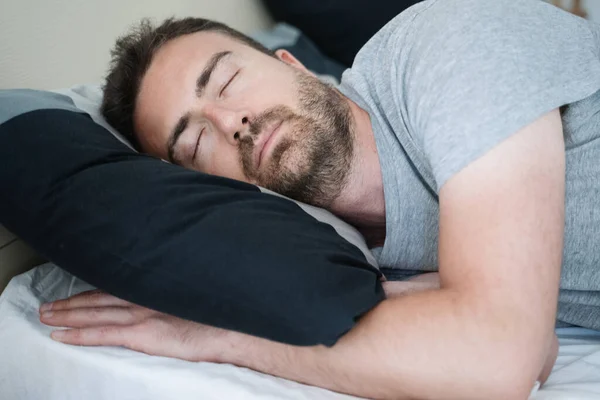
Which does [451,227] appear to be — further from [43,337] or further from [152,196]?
[43,337]

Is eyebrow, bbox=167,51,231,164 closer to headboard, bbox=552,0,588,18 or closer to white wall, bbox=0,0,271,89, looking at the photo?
white wall, bbox=0,0,271,89

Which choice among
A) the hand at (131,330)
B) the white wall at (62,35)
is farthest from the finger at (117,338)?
the white wall at (62,35)

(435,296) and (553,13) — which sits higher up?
(553,13)

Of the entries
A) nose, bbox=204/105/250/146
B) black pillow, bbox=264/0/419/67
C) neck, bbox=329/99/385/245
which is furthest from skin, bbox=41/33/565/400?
black pillow, bbox=264/0/419/67

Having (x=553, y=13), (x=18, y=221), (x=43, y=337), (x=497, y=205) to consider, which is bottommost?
(x=43, y=337)

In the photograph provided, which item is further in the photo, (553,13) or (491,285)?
(553,13)

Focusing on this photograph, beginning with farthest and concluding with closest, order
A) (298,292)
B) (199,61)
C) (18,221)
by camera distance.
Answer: (199,61) < (18,221) < (298,292)

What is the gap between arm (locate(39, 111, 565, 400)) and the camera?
2.08 feet

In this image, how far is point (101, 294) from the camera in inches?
31.8

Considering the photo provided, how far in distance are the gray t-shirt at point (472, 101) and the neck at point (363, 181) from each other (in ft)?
0.12

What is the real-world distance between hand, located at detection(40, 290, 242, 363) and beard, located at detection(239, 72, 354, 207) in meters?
0.32

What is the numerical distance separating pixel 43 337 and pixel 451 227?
0.53m

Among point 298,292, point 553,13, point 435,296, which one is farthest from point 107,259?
point 553,13

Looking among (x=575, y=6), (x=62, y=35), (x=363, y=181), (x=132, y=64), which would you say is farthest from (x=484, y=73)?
(x=575, y=6)
